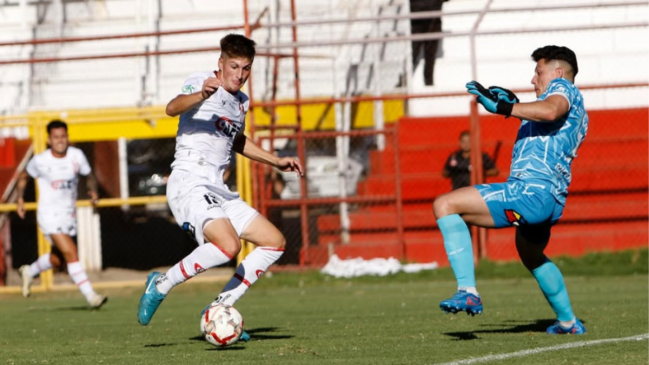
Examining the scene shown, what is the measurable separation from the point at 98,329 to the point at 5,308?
14.4ft

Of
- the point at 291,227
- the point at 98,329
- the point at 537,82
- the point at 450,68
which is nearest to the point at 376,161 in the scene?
the point at 291,227

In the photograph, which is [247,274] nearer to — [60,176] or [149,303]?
[149,303]

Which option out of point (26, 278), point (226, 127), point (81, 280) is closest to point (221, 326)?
point (226, 127)

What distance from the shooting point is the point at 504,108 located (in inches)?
274

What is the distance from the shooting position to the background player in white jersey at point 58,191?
508 inches

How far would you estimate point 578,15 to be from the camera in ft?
66.8

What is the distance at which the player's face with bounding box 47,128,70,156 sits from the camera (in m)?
12.9

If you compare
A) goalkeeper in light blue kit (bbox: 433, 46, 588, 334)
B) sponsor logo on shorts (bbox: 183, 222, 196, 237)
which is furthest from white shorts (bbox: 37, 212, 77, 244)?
goalkeeper in light blue kit (bbox: 433, 46, 588, 334)

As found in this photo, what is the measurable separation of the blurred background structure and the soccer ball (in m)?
8.10

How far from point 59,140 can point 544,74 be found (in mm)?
7086

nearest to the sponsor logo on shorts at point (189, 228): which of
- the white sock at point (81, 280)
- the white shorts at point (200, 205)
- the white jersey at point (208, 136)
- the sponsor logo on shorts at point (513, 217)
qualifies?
the white shorts at point (200, 205)

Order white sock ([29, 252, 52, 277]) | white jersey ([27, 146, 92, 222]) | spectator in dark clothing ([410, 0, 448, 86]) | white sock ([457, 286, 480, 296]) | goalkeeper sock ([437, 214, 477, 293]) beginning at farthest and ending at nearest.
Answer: spectator in dark clothing ([410, 0, 448, 86])
white sock ([29, 252, 52, 277])
white jersey ([27, 146, 92, 222])
goalkeeper sock ([437, 214, 477, 293])
white sock ([457, 286, 480, 296])

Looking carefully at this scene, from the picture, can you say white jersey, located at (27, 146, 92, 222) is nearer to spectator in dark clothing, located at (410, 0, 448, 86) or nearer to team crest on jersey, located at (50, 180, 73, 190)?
team crest on jersey, located at (50, 180, 73, 190)

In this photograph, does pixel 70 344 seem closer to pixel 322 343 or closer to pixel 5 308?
pixel 322 343
